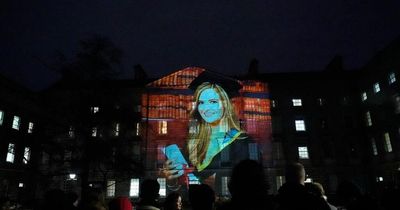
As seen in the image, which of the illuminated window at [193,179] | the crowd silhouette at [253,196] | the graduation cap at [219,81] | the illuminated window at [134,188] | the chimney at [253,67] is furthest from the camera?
the chimney at [253,67]

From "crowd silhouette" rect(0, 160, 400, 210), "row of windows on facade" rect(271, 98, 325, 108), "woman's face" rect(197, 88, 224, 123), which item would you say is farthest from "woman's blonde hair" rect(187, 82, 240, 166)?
"crowd silhouette" rect(0, 160, 400, 210)

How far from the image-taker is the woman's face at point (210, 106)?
2992cm

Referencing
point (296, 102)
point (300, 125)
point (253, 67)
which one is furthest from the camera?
point (253, 67)

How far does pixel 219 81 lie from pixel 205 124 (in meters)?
5.05

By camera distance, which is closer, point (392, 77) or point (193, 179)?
A: point (392, 77)

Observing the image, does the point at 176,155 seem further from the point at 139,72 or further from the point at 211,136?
the point at 139,72

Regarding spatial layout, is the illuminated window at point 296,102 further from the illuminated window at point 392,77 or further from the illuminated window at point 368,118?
the illuminated window at point 392,77

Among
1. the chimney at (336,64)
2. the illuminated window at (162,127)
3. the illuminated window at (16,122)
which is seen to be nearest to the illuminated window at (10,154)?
the illuminated window at (16,122)

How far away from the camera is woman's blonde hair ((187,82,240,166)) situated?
96.8ft

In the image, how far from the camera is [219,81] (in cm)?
3194

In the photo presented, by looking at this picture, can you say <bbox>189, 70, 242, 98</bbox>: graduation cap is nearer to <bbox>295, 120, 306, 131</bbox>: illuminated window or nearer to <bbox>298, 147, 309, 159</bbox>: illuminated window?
<bbox>295, 120, 306, 131</bbox>: illuminated window

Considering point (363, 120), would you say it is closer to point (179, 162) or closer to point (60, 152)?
point (179, 162)

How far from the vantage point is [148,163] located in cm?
3169

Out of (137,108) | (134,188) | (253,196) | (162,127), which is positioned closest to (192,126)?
(162,127)
